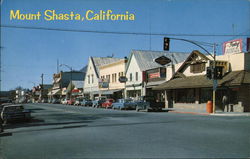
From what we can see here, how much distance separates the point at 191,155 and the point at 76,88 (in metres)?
77.8

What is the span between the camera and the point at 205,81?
3016 centimetres

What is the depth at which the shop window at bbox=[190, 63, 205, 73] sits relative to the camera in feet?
107

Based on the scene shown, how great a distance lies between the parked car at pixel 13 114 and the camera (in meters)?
19.7

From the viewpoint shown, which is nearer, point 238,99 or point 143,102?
point 238,99

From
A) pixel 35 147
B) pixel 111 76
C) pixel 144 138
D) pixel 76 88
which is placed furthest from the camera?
pixel 76 88

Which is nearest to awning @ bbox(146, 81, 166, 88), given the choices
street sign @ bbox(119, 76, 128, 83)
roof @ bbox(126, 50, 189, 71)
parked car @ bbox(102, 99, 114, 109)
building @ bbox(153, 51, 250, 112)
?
building @ bbox(153, 51, 250, 112)

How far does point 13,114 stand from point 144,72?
26781mm

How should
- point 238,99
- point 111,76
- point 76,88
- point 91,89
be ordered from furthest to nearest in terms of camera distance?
point 76,88 → point 91,89 → point 111,76 → point 238,99

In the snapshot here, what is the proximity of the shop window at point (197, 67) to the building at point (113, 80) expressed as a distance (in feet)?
60.7

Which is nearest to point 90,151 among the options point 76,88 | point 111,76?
point 111,76

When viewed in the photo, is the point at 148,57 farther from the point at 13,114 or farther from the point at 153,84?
the point at 13,114

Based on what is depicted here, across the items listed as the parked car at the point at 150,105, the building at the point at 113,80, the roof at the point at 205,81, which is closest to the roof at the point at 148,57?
the building at the point at 113,80

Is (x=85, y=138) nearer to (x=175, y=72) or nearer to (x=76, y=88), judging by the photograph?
(x=175, y=72)

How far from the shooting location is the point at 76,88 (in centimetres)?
8400
